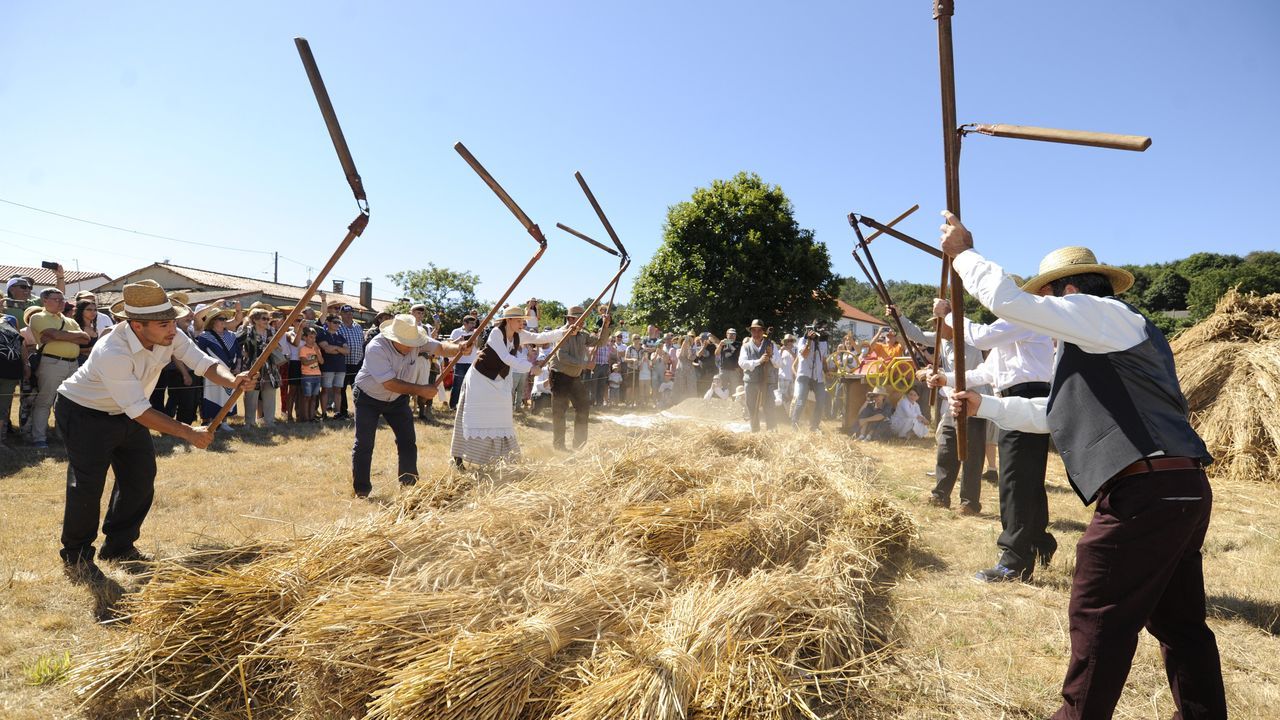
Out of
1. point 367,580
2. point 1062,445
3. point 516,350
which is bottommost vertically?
point 367,580

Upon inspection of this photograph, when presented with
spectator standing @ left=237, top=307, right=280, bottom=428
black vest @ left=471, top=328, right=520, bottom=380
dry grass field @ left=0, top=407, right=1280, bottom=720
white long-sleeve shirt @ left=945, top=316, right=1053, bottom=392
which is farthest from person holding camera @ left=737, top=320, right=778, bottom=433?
spectator standing @ left=237, top=307, right=280, bottom=428

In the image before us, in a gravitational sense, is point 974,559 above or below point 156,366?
below

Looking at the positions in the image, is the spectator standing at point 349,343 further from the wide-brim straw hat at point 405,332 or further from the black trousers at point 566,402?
the wide-brim straw hat at point 405,332

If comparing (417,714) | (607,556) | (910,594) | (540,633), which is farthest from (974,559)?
(417,714)

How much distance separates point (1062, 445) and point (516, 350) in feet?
15.0

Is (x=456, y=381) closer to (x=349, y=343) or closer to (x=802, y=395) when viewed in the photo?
(x=349, y=343)

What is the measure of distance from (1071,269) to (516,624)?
110 inches

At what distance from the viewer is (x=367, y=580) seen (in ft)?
9.16

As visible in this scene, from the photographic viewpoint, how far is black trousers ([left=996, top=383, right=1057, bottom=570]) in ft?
13.0

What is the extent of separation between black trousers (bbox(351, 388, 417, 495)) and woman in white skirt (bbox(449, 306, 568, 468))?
16.0 inches

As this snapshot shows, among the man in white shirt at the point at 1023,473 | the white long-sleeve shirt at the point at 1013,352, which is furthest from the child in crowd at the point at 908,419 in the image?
the man in white shirt at the point at 1023,473

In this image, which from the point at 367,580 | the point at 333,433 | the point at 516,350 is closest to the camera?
the point at 367,580

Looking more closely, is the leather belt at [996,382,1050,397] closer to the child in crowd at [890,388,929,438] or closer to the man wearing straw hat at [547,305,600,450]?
the man wearing straw hat at [547,305,600,450]

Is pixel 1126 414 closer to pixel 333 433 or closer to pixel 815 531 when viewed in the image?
pixel 815 531
